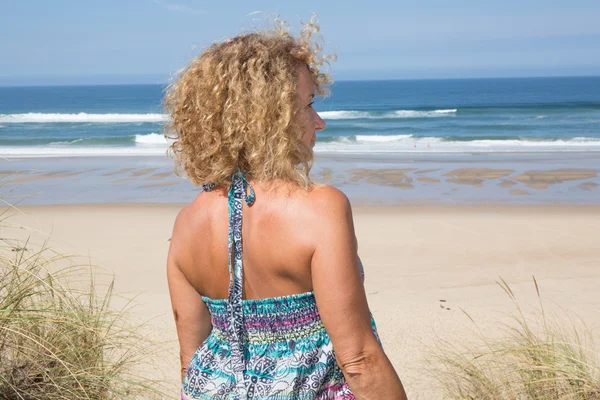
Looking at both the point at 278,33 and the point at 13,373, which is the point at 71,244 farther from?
the point at 278,33

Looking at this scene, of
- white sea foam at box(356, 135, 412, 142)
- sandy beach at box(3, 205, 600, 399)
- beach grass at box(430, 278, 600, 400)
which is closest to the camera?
beach grass at box(430, 278, 600, 400)

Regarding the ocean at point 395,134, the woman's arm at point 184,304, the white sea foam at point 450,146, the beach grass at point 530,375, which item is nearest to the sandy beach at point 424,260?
the beach grass at point 530,375

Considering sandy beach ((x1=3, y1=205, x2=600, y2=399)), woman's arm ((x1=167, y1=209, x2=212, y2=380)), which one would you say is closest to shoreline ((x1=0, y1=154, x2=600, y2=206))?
sandy beach ((x1=3, y1=205, x2=600, y2=399))

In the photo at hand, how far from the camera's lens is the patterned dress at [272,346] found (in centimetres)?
166

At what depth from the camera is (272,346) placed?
171cm

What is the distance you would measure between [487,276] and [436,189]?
21.5ft

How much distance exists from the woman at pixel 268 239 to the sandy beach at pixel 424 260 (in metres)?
2.21

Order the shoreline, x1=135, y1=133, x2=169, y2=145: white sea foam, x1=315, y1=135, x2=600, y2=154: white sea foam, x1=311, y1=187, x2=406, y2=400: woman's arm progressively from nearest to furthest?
1. x1=311, y1=187, x2=406, y2=400: woman's arm
2. the shoreline
3. x1=315, y1=135, x2=600, y2=154: white sea foam
4. x1=135, y1=133, x2=169, y2=145: white sea foam

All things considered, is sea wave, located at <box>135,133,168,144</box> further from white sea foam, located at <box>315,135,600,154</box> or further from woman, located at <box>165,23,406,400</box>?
woman, located at <box>165,23,406,400</box>

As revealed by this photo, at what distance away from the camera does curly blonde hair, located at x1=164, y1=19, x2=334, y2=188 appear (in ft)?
5.27

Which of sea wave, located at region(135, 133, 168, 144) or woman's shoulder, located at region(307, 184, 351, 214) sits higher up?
woman's shoulder, located at region(307, 184, 351, 214)

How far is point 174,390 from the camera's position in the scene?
417 cm

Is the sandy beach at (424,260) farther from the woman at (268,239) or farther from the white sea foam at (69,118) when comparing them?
the white sea foam at (69,118)

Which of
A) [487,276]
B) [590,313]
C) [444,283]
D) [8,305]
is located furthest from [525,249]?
[8,305]
